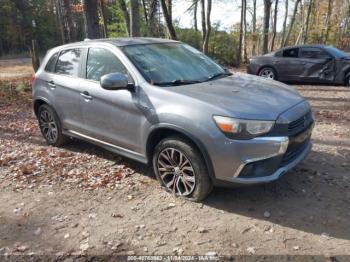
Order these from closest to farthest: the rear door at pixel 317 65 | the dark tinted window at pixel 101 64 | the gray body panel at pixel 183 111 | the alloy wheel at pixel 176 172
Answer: the gray body panel at pixel 183 111, the alloy wheel at pixel 176 172, the dark tinted window at pixel 101 64, the rear door at pixel 317 65

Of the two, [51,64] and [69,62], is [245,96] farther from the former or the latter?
[51,64]

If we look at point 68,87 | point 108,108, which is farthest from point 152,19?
point 108,108

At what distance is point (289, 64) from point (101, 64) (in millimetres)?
8935

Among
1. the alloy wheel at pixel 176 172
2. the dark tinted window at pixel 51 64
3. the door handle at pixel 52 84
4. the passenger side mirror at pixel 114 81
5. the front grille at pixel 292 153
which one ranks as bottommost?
the alloy wheel at pixel 176 172

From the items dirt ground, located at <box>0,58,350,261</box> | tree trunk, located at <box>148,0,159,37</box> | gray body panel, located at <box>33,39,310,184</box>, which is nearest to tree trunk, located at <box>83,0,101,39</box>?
gray body panel, located at <box>33,39,310,184</box>

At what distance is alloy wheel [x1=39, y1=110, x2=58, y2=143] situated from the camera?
6059 millimetres

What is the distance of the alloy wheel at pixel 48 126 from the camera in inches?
239

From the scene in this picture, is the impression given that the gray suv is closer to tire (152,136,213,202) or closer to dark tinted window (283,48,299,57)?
tire (152,136,213,202)

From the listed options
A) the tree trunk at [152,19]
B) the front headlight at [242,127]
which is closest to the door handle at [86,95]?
the front headlight at [242,127]

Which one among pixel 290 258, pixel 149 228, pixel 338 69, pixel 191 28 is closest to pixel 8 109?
pixel 149 228

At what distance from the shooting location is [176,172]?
4.21 m

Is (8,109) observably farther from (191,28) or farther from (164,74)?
(191,28)

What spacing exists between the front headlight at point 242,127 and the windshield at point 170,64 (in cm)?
104

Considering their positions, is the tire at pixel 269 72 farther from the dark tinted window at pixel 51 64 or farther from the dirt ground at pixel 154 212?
the dark tinted window at pixel 51 64
